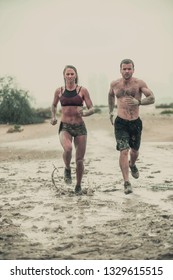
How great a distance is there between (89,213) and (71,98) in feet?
5.39

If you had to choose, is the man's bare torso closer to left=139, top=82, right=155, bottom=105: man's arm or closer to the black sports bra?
left=139, top=82, right=155, bottom=105: man's arm

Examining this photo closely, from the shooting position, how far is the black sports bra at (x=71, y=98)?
18.9 ft

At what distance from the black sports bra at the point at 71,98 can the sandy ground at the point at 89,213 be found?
0.96 meters

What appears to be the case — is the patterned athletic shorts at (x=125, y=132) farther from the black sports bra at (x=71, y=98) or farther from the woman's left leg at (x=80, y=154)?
the black sports bra at (x=71, y=98)

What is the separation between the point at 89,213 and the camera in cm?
484

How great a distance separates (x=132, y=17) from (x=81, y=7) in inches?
35.0

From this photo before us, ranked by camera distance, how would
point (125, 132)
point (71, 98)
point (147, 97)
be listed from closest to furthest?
point (147, 97), point (71, 98), point (125, 132)

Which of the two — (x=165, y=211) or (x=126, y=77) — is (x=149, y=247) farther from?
(x=126, y=77)

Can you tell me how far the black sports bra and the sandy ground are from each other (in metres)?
0.96

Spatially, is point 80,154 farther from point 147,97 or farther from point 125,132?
point 147,97

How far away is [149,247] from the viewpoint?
3.64 m

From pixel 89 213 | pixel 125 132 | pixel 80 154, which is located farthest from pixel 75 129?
pixel 89 213

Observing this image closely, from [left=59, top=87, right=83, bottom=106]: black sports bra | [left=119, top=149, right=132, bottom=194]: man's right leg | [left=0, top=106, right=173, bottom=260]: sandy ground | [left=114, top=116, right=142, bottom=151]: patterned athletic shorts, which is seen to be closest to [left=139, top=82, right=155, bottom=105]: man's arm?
[left=114, top=116, right=142, bottom=151]: patterned athletic shorts

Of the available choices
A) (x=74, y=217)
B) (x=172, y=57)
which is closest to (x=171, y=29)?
(x=172, y=57)
